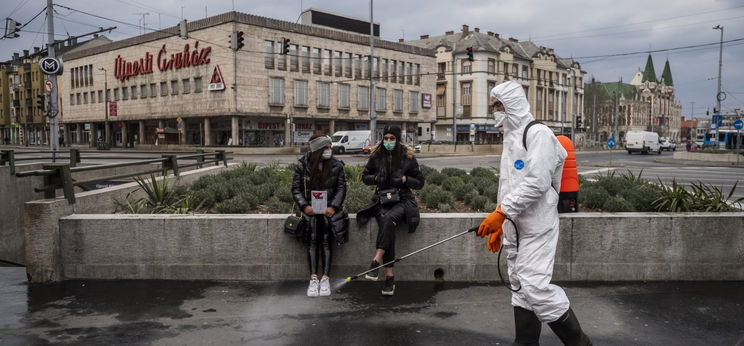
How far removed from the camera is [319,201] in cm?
579

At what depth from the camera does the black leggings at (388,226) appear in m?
5.91

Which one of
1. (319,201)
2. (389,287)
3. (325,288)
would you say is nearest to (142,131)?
(319,201)

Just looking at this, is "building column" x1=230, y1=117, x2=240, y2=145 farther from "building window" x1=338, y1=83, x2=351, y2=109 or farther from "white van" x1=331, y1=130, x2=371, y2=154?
"building window" x1=338, y1=83, x2=351, y2=109

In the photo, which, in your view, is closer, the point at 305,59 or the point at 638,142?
the point at 638,142

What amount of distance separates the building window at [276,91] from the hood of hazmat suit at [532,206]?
160 feet

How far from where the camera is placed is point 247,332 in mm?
4680

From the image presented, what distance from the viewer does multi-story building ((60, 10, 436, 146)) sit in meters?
49.4

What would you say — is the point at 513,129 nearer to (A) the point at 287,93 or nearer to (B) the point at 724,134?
(A) the point at 287,93

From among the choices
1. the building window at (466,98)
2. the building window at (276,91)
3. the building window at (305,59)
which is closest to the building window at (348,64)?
the building window at (305,59)

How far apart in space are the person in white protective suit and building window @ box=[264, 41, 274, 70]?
158 ft

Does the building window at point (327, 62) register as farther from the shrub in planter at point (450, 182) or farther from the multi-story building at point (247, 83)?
the shrub in planter at point (450, 182)

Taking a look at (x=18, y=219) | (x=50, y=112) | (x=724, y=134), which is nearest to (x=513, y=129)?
(x=18, y=219)

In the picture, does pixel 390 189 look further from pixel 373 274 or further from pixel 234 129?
pixel 234 129

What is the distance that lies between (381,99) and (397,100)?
103 inches
